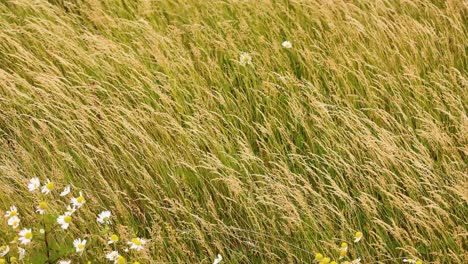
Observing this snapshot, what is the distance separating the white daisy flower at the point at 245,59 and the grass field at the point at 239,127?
0.03 meters

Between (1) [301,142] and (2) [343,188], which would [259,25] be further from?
(2) [343,188]

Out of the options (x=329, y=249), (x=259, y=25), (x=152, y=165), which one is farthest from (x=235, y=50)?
(x=329, y=249)

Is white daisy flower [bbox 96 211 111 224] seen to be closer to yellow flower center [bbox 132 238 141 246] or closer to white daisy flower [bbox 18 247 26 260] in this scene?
yellow flower center [bbox 132 238 141 246]

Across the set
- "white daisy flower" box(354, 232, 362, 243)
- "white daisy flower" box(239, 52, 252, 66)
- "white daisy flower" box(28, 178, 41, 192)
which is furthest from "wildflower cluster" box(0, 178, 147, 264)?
"white daisy flower" box(239, 52, 252, 66)

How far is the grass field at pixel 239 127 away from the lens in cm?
275

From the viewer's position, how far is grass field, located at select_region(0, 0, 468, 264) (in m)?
2.75

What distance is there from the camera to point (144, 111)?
328cm

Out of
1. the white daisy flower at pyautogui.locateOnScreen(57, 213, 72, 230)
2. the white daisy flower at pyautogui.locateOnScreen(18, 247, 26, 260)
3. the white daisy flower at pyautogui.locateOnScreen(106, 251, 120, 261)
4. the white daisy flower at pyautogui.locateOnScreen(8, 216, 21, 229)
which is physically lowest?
the white daisy flower at pyautogui.locateOnScreen(106, 251, 120, 261)

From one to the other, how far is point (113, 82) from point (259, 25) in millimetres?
980

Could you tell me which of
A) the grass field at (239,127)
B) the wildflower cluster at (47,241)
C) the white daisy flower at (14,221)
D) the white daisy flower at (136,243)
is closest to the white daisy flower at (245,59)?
the grass field at (239,127)

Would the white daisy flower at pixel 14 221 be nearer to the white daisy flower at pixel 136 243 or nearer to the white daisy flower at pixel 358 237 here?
the white daisy flower at pixel 136 243

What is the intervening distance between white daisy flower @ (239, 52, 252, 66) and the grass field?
0.03m

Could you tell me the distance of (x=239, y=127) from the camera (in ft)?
11.1

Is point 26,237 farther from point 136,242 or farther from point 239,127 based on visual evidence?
point 239,127
